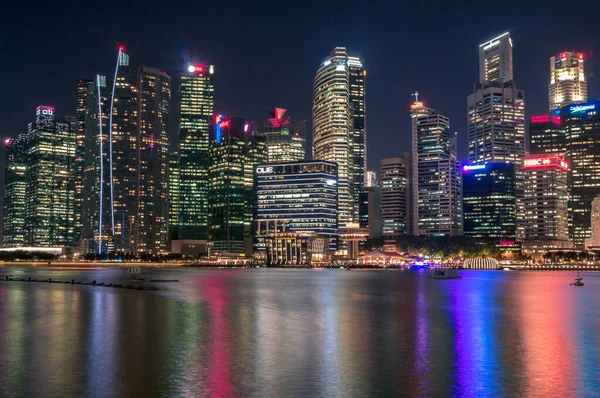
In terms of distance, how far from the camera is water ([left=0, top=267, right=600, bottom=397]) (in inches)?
1175

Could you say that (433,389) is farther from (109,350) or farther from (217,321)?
(217,321)

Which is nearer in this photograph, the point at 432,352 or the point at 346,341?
the point at 432,352

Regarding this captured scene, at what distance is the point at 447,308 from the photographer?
73.8 m

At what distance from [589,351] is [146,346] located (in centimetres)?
2850

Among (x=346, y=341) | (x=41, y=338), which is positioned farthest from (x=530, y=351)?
(x=41, y=338)

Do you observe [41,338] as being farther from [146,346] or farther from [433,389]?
[433,389]

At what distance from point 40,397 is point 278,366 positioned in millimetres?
12376

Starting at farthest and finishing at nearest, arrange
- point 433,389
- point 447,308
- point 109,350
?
point 447,308, point 109,350, point 433,389

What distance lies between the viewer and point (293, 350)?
40.6m

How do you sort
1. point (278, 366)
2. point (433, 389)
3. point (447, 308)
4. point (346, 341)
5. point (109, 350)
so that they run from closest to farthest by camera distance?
point (433, 389), point (278, 366), point (109, 350), point (346, 341), point (447, 308)

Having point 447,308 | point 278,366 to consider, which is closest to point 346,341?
point 278,366

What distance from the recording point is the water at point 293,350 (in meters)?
29.8

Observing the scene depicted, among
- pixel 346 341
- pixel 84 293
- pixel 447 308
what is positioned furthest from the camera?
pixel 84 293

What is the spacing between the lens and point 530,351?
41250 mm
